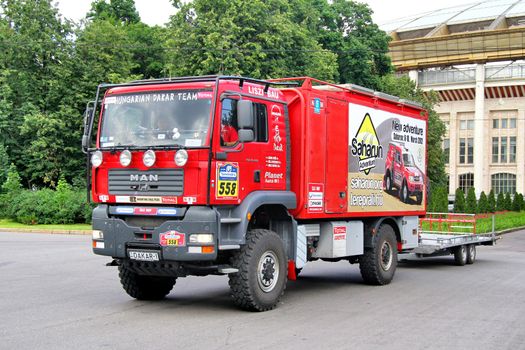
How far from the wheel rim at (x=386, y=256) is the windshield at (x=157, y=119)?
18.1ft

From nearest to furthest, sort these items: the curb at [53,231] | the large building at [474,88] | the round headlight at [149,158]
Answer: the round headlight at [149,158]
the curb at [53,231]
the large building at [474,88]

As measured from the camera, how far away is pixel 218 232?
9.45m

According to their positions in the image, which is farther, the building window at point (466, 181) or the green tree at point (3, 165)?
the building window at point (466, 181)

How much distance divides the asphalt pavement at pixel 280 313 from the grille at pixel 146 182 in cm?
169

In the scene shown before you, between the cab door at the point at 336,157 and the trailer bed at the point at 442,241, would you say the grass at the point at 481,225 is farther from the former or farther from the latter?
the cab door at the point at 336,157

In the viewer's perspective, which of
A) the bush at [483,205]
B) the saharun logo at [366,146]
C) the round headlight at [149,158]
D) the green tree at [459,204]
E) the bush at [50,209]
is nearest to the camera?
the round headlight at [149,158]

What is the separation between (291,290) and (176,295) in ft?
6.96

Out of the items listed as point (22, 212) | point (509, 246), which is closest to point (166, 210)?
point (509, 246)

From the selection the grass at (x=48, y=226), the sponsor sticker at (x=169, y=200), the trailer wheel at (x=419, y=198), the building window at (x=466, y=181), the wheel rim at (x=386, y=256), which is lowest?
the grass at (x=48, y=226)

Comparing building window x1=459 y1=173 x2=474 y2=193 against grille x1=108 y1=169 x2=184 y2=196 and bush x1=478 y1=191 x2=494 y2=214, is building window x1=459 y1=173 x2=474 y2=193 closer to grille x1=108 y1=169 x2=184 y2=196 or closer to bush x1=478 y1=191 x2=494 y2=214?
bush x1=478 y1=191 x2=494 y2=214

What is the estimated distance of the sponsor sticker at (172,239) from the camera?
9.43 meters

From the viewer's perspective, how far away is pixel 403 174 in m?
14.7

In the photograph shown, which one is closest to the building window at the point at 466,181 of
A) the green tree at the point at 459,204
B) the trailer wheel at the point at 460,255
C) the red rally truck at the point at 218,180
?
the green tree at the point at 459,204

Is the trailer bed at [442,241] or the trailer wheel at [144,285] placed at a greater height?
the trailer bed at [442,241]
